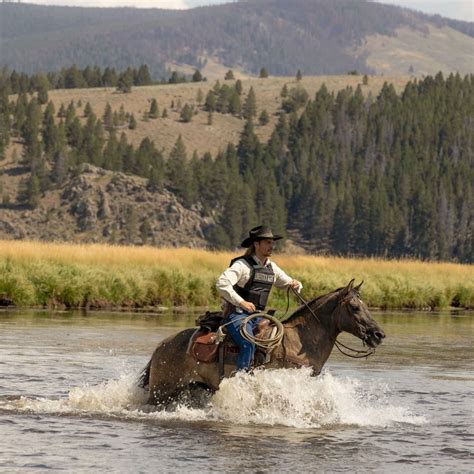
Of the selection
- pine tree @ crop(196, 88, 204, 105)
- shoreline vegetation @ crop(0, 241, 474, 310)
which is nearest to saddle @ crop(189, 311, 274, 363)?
shoreline vegetation @ crop(0, 241, 474, 310)

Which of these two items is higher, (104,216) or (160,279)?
(160,279)

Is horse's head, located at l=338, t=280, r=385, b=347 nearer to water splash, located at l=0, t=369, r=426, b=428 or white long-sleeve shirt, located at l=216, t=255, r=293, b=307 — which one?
water splash, located at l=0, t=369, r=426, b=428

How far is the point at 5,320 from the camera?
27734 millimetres

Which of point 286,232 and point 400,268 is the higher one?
point 400,268

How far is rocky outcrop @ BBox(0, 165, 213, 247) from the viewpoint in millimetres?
110812

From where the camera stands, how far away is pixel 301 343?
1525 cm

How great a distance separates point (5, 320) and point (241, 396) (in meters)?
13.7

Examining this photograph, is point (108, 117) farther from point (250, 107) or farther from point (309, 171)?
point (309, 171)

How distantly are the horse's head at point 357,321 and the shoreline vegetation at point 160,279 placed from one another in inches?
699

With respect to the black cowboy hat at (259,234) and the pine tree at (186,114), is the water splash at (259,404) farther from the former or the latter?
the pine tree at (186,114)

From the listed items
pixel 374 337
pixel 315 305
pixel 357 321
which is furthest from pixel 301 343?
pixel 374 337

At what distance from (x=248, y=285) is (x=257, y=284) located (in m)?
0.11

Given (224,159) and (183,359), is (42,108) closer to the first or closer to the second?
(224,159)

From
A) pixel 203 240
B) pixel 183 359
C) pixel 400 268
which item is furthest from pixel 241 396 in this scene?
pixel 203 240
